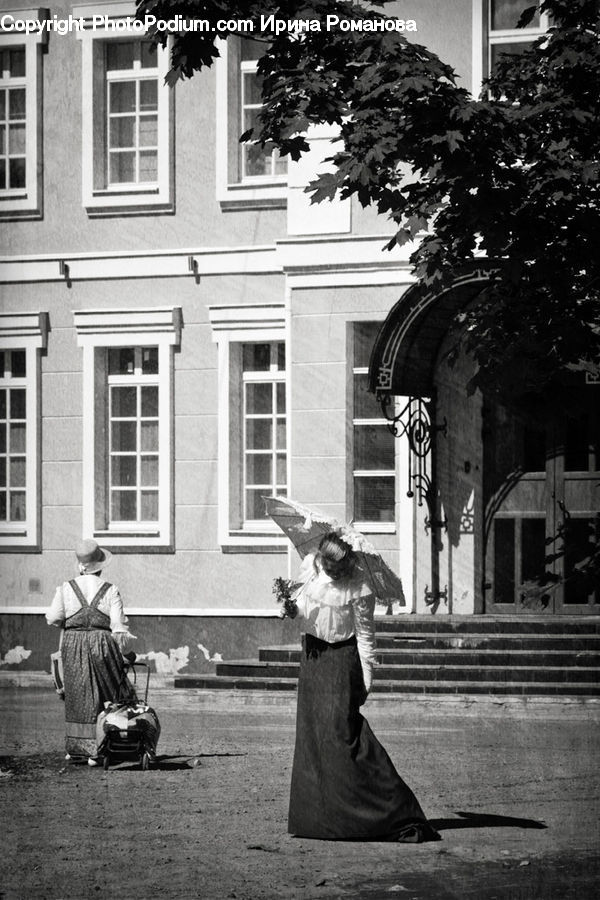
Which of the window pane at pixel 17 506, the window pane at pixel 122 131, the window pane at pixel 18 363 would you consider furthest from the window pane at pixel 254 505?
the window pane at pixel 122 131

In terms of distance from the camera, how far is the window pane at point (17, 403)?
1211cm

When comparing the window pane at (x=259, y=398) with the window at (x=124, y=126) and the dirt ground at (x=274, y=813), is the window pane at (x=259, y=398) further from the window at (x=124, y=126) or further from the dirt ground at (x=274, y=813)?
the dirt ground at (x=274, y=813)

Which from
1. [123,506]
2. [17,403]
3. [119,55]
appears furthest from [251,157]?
[17,403]

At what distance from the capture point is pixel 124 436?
42.8ft

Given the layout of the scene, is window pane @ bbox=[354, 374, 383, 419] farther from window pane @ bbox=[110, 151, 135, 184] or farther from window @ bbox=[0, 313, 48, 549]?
window @ bbox=[0, 313, 48, 549]

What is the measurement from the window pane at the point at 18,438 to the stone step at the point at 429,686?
2.40 m

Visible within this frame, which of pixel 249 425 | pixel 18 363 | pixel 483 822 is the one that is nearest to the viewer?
pixel 483 822

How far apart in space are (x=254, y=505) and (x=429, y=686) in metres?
2.65

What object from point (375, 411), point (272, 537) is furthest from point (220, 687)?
point (375, 411)

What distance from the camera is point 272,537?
46.5 ft

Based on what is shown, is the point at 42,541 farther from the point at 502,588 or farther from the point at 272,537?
the point at 502,588

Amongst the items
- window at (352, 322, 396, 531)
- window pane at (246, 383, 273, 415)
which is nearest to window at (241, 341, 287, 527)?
window pane at (246, 383, 273, 415)

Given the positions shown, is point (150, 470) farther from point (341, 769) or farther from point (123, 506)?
point (341, 769)

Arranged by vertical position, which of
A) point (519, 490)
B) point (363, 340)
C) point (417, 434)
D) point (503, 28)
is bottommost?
point (519, 490)
